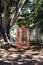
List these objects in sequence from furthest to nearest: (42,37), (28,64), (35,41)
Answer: (35,41) < (42,37) < (28,64)

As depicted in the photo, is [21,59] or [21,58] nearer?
[21,59]

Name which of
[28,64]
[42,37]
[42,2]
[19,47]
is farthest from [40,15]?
[28,64]

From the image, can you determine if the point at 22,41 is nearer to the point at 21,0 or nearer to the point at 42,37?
the point at 42,37

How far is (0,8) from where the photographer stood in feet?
50.1

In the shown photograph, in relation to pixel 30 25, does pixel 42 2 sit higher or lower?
higher

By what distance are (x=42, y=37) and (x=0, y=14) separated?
13.7 ft

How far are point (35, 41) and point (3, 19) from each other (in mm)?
3074

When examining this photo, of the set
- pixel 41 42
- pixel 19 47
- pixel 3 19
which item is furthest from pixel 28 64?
pixel 3 19

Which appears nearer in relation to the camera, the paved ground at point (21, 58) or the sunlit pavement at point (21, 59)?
the sunlit pavement at point (21, 59)

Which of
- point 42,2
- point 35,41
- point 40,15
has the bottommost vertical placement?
point 35,41

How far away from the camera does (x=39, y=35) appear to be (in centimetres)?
1466

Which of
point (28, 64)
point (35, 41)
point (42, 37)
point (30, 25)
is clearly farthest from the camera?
point (30, 25)

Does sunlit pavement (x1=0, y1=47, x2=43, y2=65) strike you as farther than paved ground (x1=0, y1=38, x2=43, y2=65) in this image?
No

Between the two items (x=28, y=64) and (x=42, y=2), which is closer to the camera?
(x=28, y=64)
